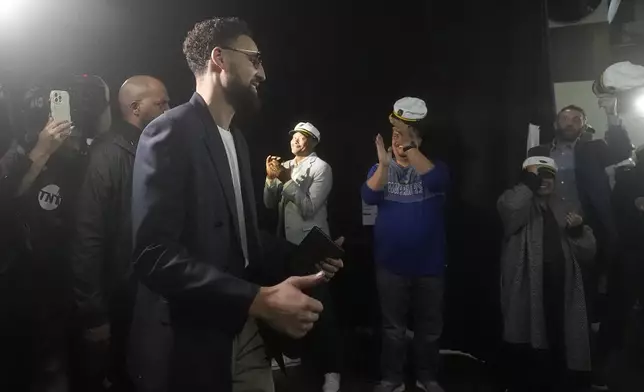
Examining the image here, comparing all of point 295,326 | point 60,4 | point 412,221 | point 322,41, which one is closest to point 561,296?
point 412,221

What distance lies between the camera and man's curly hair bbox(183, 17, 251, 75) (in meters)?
1.07

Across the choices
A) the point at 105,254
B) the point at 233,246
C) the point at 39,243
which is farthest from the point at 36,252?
the point at 233,246

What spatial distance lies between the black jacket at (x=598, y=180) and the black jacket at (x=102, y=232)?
1.15 metres

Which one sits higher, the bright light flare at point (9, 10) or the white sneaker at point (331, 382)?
the bright light flare at point (9, 10)

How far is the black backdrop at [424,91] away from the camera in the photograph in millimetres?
1419

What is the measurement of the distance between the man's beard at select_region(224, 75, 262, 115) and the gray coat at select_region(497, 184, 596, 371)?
0.78m

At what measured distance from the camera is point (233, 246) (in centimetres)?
101

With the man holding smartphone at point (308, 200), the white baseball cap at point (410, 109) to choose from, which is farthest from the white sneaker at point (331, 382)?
the white baseball cap at point (410, 109)

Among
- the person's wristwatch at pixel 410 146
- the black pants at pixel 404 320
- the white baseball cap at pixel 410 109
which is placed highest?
the white baseball cap at pixel 410 109

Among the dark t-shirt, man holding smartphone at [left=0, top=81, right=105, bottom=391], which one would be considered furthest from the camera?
the dark t-shirt

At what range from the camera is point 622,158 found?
1.37m

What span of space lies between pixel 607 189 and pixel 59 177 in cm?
140

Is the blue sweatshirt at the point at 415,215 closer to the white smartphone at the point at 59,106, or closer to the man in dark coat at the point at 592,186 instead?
the man in dark coat at the point at 592,186

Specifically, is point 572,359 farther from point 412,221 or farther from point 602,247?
point 412,221
